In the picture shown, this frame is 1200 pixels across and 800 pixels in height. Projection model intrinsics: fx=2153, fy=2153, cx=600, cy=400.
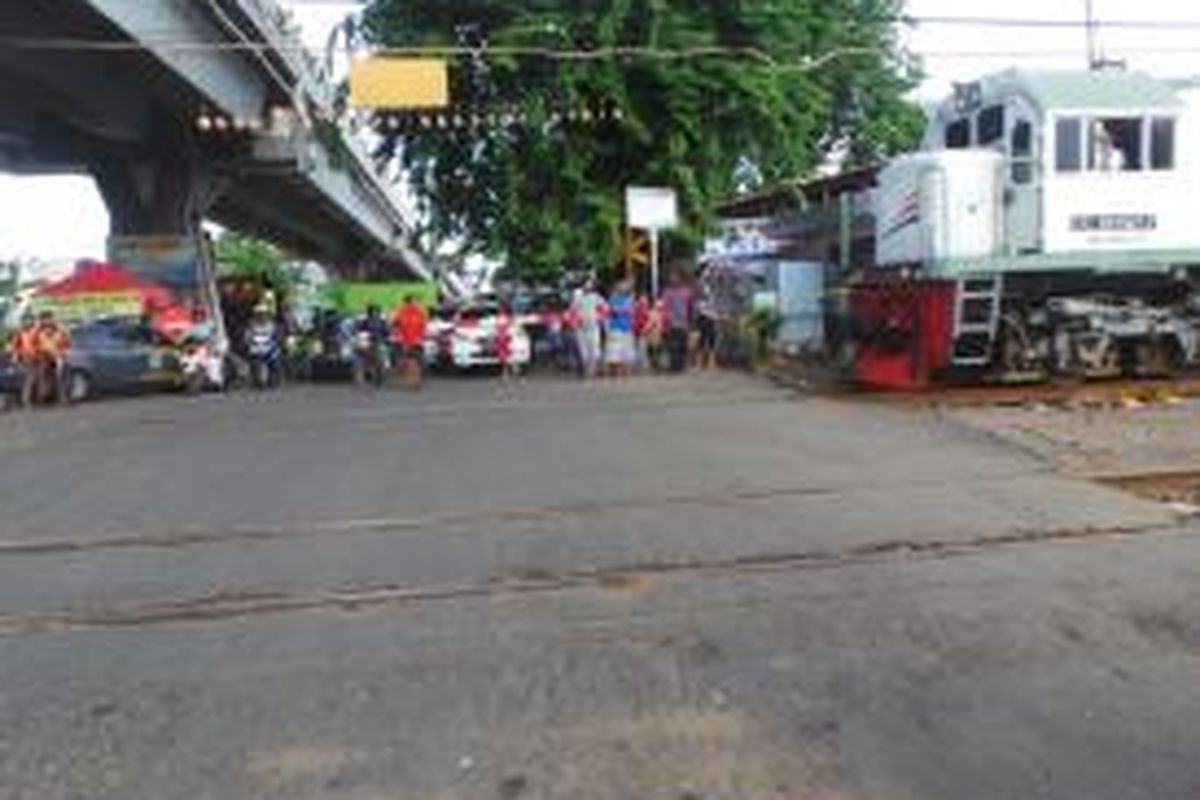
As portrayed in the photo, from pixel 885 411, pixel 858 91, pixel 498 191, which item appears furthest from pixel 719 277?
pixel 858 91

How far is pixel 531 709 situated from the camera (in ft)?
28.5

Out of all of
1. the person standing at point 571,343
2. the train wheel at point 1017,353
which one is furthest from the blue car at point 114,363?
the train wheel at point 1017,353

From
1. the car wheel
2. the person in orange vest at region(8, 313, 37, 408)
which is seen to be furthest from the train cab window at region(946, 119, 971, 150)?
the car wheel

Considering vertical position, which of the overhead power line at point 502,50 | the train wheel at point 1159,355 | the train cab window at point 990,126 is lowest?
the train wheel at point 1159,355

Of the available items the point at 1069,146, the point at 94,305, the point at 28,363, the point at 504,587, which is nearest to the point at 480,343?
the point at 28,363

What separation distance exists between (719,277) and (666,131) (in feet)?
9.88

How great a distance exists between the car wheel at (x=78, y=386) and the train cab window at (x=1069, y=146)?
16949 millimetres

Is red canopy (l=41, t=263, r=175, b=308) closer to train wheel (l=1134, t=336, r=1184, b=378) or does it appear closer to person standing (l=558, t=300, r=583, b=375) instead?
person standing (l=558, t=300, r=583, b=375)

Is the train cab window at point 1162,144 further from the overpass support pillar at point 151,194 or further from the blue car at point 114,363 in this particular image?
the overpass support pillar at point 151,194

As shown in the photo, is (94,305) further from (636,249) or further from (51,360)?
(636,249)

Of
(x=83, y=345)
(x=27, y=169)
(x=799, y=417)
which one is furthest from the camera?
(x=27, y=169)

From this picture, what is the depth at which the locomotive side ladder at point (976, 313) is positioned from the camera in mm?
25047

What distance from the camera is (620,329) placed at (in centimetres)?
3344

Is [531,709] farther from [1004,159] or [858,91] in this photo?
[858,91]
